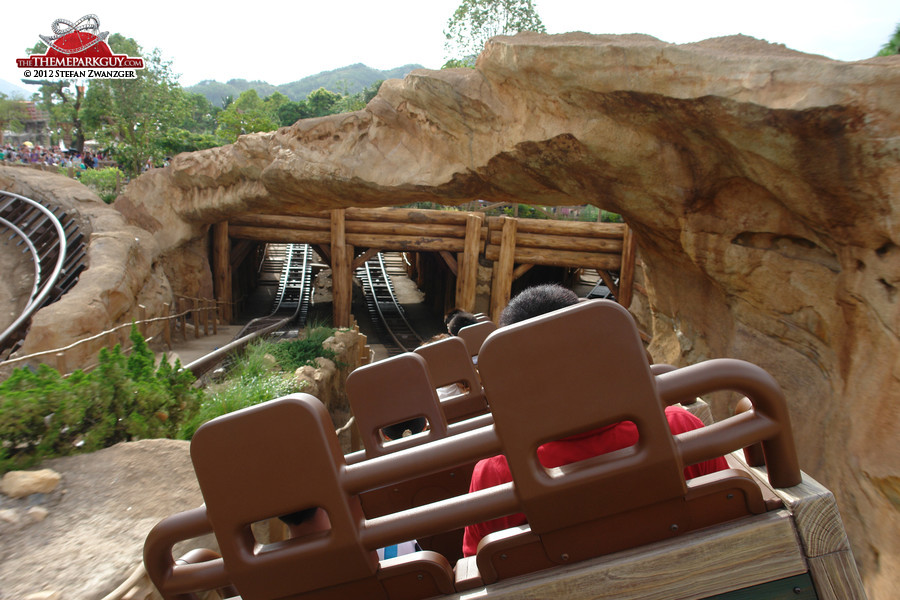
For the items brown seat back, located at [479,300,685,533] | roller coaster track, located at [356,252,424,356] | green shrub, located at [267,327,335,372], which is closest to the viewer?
brown seat back, located at [479,300,685,533]

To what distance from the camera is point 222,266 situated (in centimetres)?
1288

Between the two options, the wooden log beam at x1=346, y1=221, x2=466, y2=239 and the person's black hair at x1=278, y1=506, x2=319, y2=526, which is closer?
the person's black hair at x1=278, y1=506, x2=319, y2=526

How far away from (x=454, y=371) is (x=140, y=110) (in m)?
19.8

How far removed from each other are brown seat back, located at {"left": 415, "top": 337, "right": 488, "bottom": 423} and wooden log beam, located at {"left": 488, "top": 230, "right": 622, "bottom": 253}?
1002 centimetres

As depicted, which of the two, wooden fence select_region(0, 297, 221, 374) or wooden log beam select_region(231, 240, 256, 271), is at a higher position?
wooden log beam select_region(231, 240, 256, 271)

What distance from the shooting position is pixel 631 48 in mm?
4934

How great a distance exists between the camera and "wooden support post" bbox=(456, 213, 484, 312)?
12242mm

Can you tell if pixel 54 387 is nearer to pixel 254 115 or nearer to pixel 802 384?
pixel 802 384

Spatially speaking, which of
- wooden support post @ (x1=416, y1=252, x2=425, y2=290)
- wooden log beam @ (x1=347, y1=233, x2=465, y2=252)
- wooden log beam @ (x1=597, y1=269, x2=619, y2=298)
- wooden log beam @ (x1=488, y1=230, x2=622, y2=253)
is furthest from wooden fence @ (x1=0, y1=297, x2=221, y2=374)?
wooden log beam @ (x1=597, y1=269, x2=619, y2=298)

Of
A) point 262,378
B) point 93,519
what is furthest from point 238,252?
point 93,519

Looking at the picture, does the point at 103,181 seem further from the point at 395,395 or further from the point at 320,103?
the point at 320,103

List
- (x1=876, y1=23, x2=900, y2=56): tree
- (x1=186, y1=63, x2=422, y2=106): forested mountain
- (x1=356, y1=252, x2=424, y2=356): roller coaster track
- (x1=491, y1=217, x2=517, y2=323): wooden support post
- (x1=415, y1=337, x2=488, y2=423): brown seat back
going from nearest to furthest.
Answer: (x1=415, y1=337, x2=488, y2=423): brown seat back
(x1=876, y1=23, x2=900, y2=56): tree
(x1=491, y1=217, x2=517, y2=323): wooden support post
(x1=356, y1=252, x2=424, y2=356): roller coaster track
(x1=186, y1=63, x2=422, y2=106): forested mountain

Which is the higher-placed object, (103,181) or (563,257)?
(103,181)

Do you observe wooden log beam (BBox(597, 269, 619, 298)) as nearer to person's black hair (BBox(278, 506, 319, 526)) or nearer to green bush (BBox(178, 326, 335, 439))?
green bush (BBox(178, 326, 335, 439))
